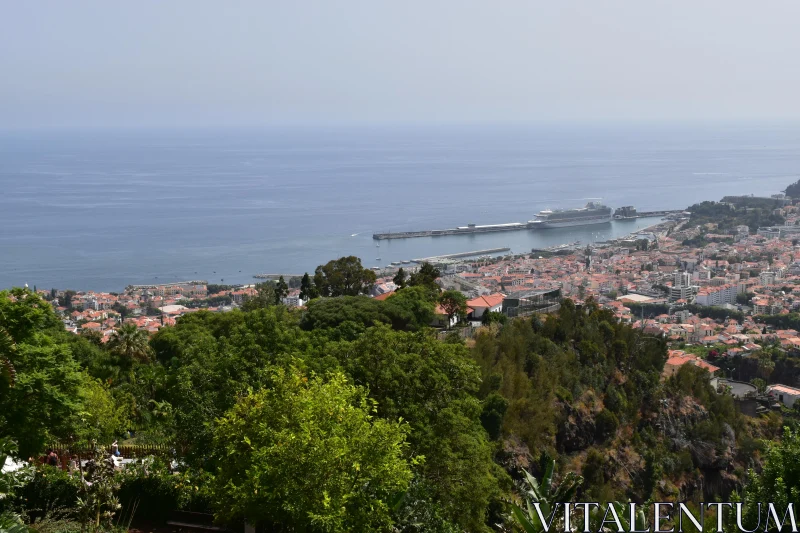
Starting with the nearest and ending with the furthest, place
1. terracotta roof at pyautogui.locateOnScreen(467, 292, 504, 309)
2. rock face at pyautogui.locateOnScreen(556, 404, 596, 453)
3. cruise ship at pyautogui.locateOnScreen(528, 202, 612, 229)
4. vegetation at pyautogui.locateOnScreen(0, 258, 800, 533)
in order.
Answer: vegetation at pyautogui.locateOnScreen(0, 258, 800, 533)
rock face at pyautogui.locateOnScreen(556, 404, 596, 453)
terracotta roof at pyautogui.locateOnScreen(467, 292, 504, 309)
cruise ship at pyautogui.locateOnScreen(528, 202, 612, 229)

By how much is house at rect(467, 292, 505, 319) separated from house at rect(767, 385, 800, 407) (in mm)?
11503

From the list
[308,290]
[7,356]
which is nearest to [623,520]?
[7,356]

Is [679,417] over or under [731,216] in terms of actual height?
over

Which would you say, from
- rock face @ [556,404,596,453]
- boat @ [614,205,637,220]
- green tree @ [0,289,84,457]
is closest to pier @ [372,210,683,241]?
boat @ [614,205,637,220]

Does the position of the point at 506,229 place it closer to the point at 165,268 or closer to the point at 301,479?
the point at 165,268

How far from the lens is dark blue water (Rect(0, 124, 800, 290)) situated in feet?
182

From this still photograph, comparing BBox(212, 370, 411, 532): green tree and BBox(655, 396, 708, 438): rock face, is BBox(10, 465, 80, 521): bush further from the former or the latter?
BBox(655, 396, 708, 438): rock face

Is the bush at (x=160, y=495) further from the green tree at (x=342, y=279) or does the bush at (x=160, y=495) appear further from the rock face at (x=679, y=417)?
the green tree at (x=342, y=279)

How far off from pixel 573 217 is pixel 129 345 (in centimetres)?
6218

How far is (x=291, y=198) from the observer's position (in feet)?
262

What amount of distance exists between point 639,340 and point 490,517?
12.4 meters

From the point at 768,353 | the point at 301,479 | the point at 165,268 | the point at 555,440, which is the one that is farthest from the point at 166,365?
the point at 165,268

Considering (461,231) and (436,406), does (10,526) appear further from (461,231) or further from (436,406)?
(461,231)

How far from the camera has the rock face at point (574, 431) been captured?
17.5m
